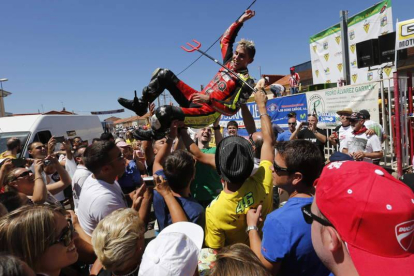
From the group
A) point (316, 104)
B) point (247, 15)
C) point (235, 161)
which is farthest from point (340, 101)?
point (235, 161)

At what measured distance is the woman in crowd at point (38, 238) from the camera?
4.37ft

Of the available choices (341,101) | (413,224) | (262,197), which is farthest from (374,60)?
(413,224)

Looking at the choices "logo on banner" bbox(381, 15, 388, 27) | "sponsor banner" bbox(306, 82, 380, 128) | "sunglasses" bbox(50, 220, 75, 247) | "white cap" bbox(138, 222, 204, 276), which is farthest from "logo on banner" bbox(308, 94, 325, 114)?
"sunglasses" bbox(50, 220, 75, 247)

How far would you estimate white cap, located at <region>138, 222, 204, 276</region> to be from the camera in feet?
4.08

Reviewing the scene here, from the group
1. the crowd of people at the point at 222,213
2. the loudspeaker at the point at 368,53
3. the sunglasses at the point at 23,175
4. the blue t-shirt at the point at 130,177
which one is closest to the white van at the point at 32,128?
the blue t-shirt at the point at 130,177

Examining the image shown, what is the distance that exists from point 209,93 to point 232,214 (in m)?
1.38

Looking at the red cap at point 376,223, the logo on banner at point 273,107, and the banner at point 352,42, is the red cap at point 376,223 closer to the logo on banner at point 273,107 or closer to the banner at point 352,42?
the logo on banner at point 273,107

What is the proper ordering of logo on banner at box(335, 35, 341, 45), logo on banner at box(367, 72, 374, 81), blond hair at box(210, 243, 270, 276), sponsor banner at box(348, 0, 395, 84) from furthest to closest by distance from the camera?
logo on banner at box(335, 35, 341, 45), logo on banner at box(367, 72, 374, 81), sponsor banner at box(348, 0, 395, 84), blond hair at box(210, 243, 270, 276)

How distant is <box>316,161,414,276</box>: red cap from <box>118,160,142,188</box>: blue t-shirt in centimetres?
394

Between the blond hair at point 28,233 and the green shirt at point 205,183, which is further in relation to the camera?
the green shirt at point 205,183

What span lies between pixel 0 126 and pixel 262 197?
→ 28.2ft

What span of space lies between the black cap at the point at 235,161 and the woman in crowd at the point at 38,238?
3.41 feet

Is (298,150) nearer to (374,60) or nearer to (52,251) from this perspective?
(52,251)

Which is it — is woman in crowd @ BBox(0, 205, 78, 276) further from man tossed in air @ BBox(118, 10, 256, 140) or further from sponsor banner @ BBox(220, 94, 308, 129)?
sponsor banner @ BBox(220, 94, 308, 129)
